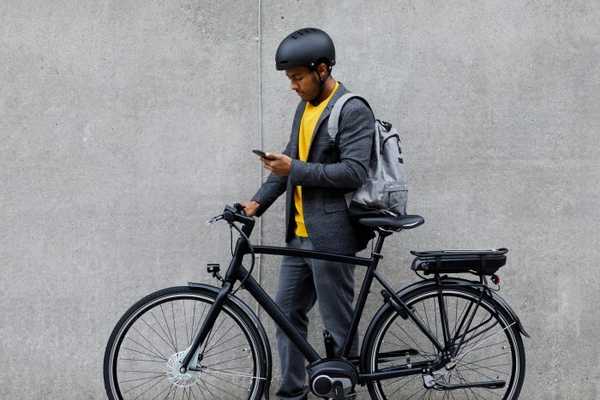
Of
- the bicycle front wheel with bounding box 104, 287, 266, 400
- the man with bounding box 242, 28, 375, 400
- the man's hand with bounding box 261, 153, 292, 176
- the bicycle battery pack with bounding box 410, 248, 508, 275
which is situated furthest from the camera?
the bicycle front wheel with bounding box 104, 287, 266, 400

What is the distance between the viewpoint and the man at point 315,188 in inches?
157

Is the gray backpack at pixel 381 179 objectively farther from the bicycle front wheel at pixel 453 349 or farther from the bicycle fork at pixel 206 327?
the bicycle fork at pixel 206 327

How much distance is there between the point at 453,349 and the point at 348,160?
3.80 feet

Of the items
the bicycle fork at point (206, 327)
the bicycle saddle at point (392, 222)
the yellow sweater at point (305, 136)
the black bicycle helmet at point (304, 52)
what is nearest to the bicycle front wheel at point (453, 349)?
the bicycle saddle at point (392, 222)

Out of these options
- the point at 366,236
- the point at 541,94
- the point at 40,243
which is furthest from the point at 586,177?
the point at 40,243

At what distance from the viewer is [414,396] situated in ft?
16.1

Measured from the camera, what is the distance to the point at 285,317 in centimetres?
420

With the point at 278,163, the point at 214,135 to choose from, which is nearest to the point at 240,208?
the point at 278,163

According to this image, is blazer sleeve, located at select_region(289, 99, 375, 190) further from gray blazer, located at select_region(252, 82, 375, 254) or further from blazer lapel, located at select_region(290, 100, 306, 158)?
blazer lapel, located at select_region(290, 100, 306, 158)

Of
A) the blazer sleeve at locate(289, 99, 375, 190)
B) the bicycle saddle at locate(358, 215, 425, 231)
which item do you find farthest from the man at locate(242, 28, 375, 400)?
the bicycle saddle at locate(358, 215, 425, 231)

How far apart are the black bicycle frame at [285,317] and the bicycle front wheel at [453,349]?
0.17ft

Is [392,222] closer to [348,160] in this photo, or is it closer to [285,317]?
[348,160]

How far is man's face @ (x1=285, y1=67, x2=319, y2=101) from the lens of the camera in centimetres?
406

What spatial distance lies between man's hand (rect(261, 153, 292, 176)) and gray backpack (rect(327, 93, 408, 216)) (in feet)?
0.96
